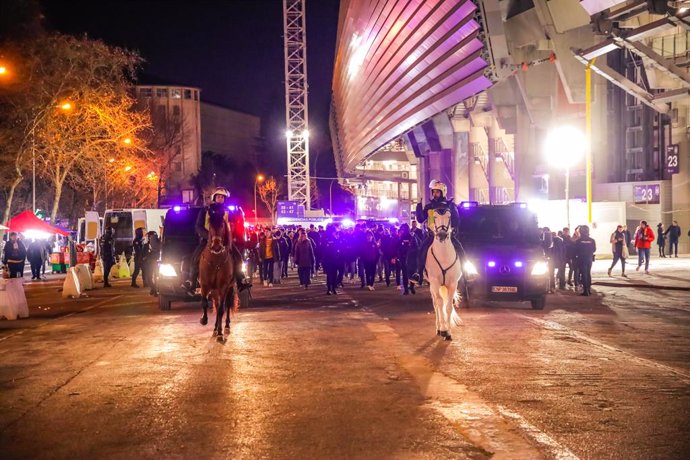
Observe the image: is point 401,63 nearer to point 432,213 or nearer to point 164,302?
point 164,302

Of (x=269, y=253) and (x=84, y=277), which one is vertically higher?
(x=269, y=253)

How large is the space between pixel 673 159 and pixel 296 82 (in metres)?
43.0

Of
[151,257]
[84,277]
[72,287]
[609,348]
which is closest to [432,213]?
[609,348]

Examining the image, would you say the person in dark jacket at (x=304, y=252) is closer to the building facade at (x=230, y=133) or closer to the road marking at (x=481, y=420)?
the road marking at (x=481, y=420)

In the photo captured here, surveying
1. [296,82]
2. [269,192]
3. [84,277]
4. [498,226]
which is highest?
[296,82]

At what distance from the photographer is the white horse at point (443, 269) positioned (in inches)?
495

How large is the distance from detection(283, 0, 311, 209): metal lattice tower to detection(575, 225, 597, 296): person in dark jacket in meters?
55.7

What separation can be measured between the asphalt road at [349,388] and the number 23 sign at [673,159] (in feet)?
95.3

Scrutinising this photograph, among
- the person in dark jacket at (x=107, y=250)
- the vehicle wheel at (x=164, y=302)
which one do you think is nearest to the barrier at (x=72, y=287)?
the person in dark jacket at (x=107, y=250)

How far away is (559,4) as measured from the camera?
36.9 m

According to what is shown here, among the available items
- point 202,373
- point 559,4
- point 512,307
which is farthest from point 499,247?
point 559,4

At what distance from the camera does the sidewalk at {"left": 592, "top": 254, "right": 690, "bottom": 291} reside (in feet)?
81.3

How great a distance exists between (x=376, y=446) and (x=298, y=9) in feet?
247

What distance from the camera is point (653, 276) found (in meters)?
28.4
